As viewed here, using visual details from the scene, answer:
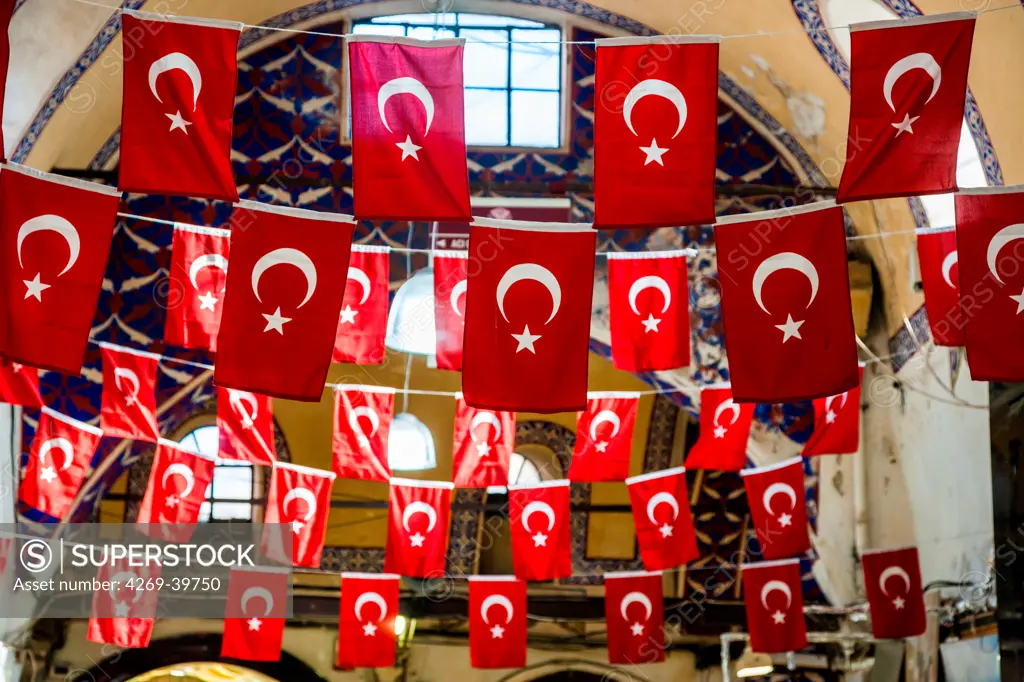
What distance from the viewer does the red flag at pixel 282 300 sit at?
25.2 feet

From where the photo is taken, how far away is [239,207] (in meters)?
7.80

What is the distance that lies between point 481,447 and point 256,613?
9.18 ft

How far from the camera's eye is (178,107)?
292 inches

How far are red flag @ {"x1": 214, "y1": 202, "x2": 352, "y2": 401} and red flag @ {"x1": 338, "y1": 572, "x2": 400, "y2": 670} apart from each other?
14.4ft

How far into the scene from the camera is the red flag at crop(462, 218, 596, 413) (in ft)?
25.8

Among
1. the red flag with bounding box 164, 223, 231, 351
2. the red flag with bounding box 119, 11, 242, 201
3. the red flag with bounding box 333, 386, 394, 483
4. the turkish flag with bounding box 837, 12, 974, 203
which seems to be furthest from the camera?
the red flag with bounding box 333, 386, 394, 483

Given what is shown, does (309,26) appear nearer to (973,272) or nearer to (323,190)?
(323,190)

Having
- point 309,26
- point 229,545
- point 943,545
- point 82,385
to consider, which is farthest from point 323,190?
point 943,545

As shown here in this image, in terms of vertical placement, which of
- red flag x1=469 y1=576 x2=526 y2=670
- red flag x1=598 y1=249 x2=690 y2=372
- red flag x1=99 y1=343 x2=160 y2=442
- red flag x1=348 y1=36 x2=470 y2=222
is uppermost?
red flag x1=348 y1=36 x2=470 y2=222

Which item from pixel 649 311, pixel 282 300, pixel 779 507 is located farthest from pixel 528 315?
pixel 779 507

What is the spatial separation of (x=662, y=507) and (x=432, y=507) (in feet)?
6.62

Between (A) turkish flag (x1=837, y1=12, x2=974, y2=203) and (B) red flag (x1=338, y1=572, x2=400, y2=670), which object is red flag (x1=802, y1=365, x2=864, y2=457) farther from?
(B) red flag (x1=338, y1=572, x2=400, y2=670)

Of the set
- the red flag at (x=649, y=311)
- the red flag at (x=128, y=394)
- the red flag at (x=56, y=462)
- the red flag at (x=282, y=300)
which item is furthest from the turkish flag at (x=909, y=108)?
the red flag at (x=56, y=462)

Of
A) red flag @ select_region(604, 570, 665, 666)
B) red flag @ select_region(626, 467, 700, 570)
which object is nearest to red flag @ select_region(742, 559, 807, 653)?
red flag @ select_region(626, 467, 700, 570)
